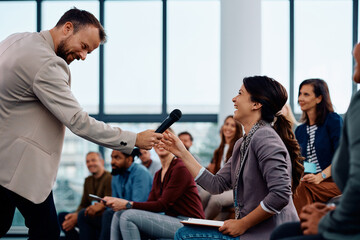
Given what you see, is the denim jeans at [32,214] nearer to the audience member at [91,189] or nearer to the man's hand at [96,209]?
the man's hand at [96,209]

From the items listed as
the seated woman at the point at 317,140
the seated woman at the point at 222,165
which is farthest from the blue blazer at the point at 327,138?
the seated woman at the point at 222,165

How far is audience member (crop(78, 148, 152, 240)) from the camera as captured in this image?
3.78 meters

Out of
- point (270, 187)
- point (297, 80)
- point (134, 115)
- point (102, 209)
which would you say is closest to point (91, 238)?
point (102, 209)

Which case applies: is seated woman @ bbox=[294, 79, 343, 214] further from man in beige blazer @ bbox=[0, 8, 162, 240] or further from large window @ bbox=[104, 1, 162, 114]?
large window @ bbox=[104, 1, 162, 114]

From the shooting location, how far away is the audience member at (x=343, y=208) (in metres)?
1.15

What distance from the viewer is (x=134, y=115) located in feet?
20.2

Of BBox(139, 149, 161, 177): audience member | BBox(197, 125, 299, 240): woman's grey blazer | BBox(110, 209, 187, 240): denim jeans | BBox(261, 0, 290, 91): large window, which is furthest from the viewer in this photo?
BBox(261, 0, 290, 91): large window

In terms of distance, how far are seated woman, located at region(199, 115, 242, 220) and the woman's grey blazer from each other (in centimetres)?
144

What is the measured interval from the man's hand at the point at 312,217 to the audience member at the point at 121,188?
2452mm

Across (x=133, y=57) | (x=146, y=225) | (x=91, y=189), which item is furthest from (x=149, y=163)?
(x=133, y=57)

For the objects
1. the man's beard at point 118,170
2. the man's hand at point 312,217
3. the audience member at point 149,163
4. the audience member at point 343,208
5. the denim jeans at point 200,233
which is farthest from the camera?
the audience member at point 149,163

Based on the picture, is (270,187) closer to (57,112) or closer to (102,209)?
(57,112)

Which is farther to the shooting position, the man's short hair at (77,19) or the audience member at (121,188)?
the audience member at (121,188)

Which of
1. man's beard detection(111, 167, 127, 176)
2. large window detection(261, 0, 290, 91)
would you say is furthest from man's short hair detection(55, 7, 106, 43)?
large window detection(261, 0, 290, 91)
